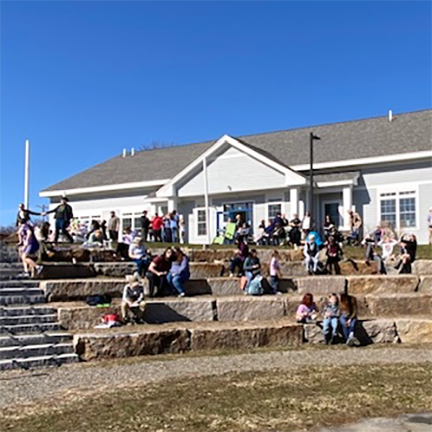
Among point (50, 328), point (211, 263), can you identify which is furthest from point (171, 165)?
point (50, 328)

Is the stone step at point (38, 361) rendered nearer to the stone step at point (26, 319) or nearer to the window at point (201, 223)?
the stone step at point (26, 319)

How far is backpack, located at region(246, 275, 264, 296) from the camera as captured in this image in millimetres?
14156

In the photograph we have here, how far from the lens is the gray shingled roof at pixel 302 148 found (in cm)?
2655

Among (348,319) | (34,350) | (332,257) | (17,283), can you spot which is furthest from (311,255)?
(34,350)

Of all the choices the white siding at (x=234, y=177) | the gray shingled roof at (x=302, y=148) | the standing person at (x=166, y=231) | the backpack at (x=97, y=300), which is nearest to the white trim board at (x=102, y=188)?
the gray shingled roof at (x=302, y=148)

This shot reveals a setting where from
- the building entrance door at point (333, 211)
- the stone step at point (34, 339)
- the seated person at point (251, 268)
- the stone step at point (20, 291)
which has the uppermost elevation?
the building entrance door at point (333, 211)

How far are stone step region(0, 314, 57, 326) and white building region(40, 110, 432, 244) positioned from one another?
511 inches

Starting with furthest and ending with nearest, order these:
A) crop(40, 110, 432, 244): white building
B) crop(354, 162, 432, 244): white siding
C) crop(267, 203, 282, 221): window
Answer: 1. crop(267, 203, 282, 221): window
2. crop(40, 110, 432, 244): white building
3. crop(354, 162, 432, 244): white siding

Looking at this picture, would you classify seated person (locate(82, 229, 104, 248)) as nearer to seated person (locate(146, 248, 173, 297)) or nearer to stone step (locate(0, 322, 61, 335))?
seated person (locate(146, 248, 173, 297))


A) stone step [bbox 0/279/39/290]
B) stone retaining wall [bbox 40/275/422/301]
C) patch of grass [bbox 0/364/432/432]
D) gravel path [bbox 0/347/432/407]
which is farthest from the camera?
stone retaining wall [bbox 40/275/422/301]

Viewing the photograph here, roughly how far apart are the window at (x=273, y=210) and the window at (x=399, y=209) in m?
4.18

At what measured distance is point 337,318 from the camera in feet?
39.2

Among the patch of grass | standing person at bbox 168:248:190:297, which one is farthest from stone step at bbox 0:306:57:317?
the patch of grass

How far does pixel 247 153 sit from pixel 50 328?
17.6 m
